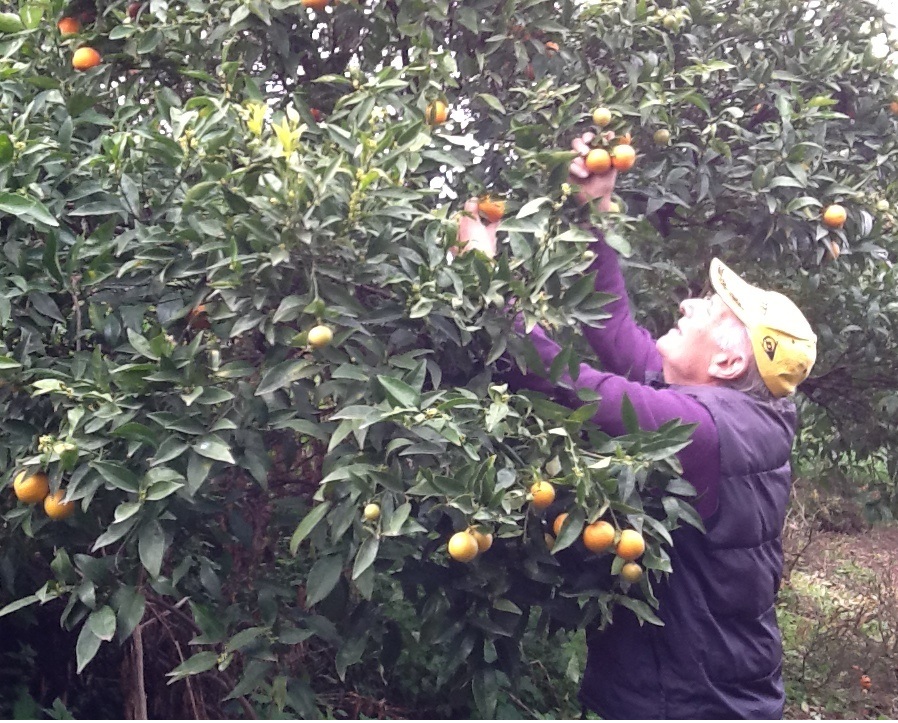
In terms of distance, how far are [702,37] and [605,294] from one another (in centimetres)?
109

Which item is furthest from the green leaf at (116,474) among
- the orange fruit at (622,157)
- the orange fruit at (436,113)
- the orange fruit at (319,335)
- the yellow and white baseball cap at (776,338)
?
the yellow and white baseball cap at (776,338)

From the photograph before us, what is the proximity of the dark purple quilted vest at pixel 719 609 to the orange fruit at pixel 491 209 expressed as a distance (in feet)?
1.67

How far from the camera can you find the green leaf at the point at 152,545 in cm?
137

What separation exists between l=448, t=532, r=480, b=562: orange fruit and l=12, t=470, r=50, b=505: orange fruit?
Answer: 2.13 ft

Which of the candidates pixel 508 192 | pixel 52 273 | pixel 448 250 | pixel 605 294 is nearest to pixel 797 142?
pixel 508 192

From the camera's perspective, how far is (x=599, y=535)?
1.44 metres

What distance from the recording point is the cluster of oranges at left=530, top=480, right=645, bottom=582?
1.40 m

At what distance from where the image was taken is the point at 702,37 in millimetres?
2303

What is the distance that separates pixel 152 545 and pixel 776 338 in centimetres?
121

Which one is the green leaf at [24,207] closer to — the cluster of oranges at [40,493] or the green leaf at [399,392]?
the cluster of oranges at [40,493]

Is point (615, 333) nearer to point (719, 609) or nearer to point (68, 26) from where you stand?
point (719, 609)

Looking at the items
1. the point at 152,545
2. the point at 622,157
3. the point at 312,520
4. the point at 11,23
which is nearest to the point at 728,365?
the point at 622,157

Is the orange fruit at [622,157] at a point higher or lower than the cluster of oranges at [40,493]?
higher

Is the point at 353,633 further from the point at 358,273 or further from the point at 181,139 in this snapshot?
the point at 181,139
